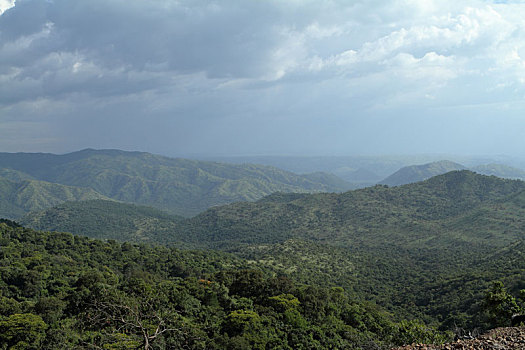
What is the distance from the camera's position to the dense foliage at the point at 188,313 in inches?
1105

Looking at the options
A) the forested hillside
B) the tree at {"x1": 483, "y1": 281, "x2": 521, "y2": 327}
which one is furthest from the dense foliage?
the forested hillside

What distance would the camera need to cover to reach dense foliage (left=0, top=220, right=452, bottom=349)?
2808 cm

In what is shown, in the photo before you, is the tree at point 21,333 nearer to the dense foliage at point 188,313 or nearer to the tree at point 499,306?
the dense foliage at point 188,313

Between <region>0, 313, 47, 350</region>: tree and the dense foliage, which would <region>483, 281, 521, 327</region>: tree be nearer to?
the dense foliage

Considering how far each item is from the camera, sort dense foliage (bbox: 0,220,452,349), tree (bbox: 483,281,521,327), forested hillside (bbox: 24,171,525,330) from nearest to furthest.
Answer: dense foliage (bbox: 0,220,452,349) < tree (bbox: 483,281,521,327) < forested hillside (bbox: 24,171,525,330)

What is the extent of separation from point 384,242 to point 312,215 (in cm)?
6283

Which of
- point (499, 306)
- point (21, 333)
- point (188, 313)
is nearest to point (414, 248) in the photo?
point (499, 306)

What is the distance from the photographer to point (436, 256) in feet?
352

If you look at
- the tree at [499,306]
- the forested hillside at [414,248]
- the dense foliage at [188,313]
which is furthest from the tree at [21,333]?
the forested hillside at [414,248]

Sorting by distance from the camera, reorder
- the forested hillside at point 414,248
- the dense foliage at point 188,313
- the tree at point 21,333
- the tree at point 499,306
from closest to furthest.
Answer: the tree at point 21,333, the dense foliage at point 188,313, the tree at point 499,306, the forested hillside at point 414,248

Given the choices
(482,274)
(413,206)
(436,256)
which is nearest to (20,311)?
(482,274)

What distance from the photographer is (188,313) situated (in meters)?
37.7

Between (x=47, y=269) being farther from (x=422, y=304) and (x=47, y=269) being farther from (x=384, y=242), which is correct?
(x=384, y=242)

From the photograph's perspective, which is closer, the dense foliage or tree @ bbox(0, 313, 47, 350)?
tree @ bbox(0, 313, 47, 350)
